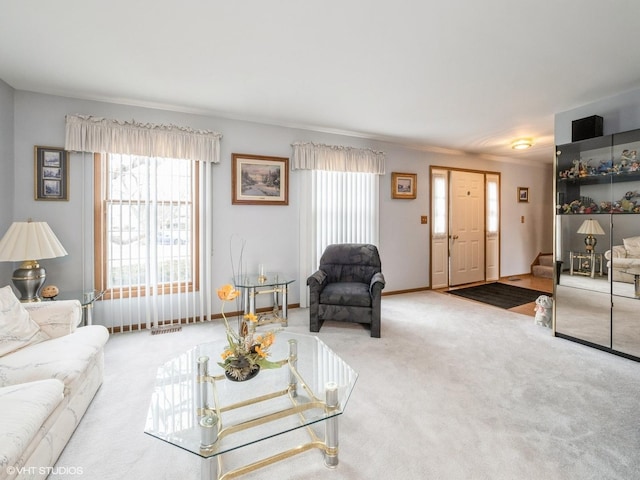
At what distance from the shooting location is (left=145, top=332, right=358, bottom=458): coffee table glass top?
1304 millimetres

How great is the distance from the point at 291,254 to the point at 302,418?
8.68 feet

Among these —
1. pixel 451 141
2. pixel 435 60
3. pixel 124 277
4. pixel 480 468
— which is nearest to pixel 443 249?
pixel 451 141

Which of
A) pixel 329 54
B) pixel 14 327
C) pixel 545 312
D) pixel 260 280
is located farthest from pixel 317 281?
pixel 545 312

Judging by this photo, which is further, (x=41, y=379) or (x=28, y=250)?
(x=28, y=250)

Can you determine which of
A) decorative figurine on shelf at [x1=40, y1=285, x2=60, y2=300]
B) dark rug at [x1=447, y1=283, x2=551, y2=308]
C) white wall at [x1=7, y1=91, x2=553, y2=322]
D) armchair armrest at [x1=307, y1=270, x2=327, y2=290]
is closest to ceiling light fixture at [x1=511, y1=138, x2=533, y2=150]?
white wall at [x1=7, y1=91, x2=553, y2=322]

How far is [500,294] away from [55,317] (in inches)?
217

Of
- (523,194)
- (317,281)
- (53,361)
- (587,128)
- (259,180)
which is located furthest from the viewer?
(523,194)

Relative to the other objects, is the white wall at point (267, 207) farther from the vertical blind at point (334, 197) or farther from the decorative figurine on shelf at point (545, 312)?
the decorative figurine on shelf at point (545, 312)

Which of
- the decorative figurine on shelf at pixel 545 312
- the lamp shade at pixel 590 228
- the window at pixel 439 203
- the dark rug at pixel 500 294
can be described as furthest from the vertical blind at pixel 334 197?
the lamp shade at pixel 590 228

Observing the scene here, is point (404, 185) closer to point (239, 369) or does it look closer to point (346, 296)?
point (346, 296)

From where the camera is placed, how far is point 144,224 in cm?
321

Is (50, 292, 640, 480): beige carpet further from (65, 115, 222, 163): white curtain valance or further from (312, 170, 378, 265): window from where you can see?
(65, 115, 222, 163): white curtain valance

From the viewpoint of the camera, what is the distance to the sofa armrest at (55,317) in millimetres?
1993

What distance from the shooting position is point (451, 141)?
467 cm
